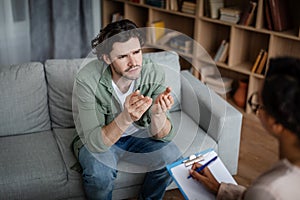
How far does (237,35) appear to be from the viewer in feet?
10.8

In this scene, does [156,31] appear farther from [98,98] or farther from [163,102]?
[163,102]

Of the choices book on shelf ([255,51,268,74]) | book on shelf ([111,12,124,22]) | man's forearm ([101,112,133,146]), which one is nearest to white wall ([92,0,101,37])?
book on shelf ([111,12,124,22])

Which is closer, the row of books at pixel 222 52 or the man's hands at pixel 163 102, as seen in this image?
the man's hands at pixel 163 102

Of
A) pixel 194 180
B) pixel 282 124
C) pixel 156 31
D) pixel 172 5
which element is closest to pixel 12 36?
pixel 156 31

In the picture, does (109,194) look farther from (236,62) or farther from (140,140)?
(236,62)

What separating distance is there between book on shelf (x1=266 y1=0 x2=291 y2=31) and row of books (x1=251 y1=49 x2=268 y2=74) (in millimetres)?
214

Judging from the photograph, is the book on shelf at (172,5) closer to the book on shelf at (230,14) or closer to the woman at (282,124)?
the book on shelf at (230,14)

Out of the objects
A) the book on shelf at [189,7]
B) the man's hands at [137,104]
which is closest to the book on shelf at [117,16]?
the book on shelf at [189,7]

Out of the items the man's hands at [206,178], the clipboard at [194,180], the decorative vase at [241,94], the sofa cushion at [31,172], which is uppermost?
the man's hands at [206,178]

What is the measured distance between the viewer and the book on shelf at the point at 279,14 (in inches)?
117

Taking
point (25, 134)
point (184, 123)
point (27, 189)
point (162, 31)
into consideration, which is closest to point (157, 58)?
point (184, 123)

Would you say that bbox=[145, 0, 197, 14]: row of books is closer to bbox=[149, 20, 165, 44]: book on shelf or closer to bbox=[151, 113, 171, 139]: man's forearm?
bbox=[149, 20, 165, 44]: book on shelf

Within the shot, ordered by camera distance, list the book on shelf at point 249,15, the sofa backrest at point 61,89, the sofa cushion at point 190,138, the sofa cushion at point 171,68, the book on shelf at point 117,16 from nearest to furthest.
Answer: the sofa cushion at point 190,138 → the sofa backrest at point 61,89 → the sofa cushion at point 171,68 → the book on shelf at point 249,15 → the book on shelf at point 117,16

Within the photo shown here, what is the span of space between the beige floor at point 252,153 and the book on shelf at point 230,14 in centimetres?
68
